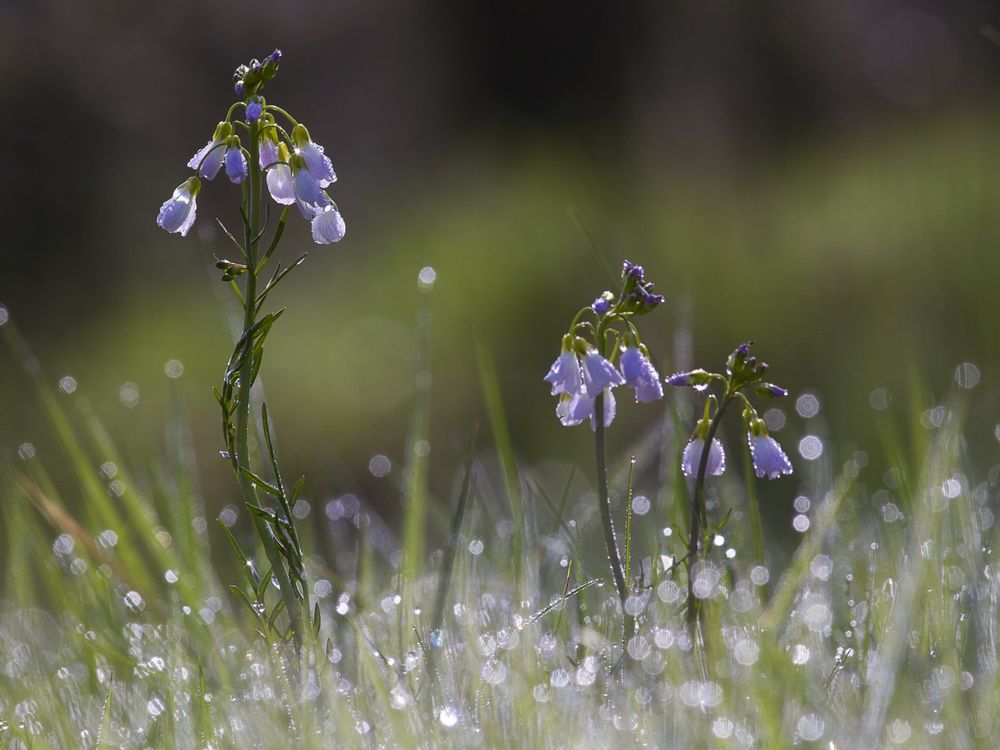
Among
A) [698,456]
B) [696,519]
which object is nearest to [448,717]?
[696,519]

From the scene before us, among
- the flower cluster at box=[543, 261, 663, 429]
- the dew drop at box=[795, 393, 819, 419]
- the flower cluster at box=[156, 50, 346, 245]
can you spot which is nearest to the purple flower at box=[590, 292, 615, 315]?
the flower cluster at box=[543, 261, 663, 429]

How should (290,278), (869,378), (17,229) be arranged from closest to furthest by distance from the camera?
(869,378)
(290,278)
(17,229)

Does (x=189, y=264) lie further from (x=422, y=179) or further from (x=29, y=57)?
(x=29, y=57)

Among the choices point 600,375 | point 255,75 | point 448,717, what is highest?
point 255,75

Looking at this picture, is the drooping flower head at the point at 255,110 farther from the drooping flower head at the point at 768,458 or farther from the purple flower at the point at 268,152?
the drooping flower head at the point at 768,458

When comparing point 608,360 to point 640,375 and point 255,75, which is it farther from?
point 255,75

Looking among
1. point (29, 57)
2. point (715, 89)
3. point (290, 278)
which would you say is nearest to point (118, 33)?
point (29, 57)
